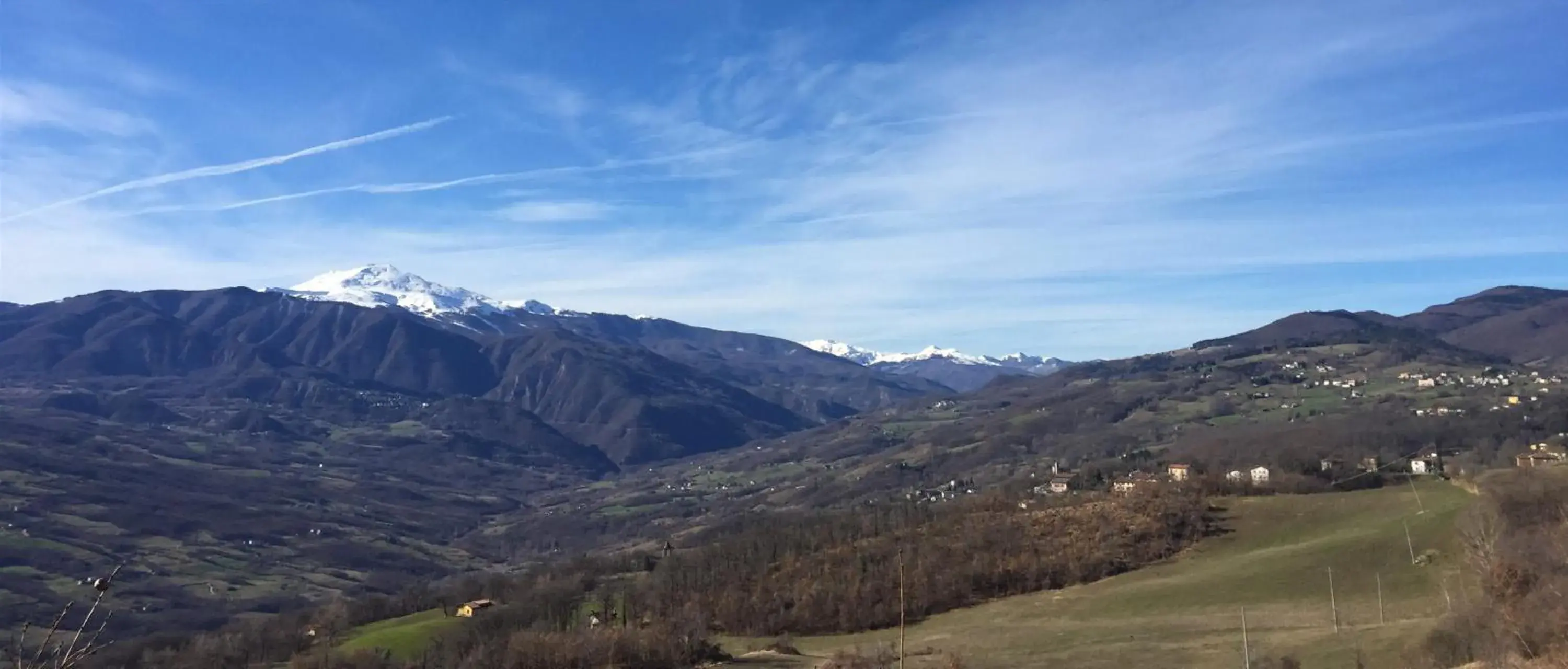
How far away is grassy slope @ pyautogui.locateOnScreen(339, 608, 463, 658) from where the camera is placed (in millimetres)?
94000

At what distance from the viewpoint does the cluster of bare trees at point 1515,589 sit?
33844 mm

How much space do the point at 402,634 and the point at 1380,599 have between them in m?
84.1

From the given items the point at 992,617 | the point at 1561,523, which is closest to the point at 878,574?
the point at 992,617

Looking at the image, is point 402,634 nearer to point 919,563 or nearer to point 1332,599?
point 919,563

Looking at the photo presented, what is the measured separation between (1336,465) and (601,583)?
89.5 metres

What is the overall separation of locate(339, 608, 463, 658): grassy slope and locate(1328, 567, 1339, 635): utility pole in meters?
70.8

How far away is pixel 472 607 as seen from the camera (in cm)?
10631

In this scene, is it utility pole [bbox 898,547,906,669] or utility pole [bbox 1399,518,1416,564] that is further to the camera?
utility pole [bbox 1399,518,1416,564]

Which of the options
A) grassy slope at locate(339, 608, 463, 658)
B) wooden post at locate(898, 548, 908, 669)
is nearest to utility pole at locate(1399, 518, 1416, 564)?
wooden post at locate(898, 548, 908, 669)

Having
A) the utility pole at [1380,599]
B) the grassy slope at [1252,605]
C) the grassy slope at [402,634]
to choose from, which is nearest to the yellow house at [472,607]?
the grassy slope at [402,634]

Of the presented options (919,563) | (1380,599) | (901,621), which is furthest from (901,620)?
(919,563)

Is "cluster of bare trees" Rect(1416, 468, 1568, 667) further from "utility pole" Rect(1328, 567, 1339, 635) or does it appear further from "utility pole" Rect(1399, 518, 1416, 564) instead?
"utility pole" Rect(1328, 567, 1339, 635)

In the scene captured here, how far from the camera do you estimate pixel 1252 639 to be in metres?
52.0

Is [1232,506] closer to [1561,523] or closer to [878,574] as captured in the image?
[878,574]
